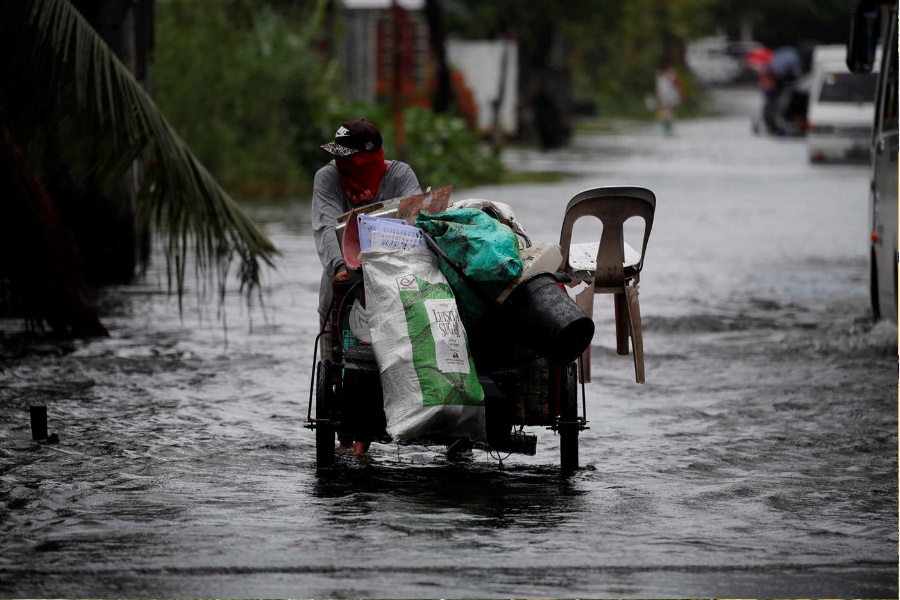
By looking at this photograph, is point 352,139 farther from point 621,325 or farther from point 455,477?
point 621,325

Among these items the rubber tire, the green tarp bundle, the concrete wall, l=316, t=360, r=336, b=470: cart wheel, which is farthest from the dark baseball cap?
the concrete wall

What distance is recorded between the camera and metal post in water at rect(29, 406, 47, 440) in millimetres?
8555

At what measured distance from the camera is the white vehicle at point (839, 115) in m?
33.6

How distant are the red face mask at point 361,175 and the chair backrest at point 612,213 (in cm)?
91

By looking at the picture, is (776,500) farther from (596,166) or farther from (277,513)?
(596,166)

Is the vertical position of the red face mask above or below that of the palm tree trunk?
above

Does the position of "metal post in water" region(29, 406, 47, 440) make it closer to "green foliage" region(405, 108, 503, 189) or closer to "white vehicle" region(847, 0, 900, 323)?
"white vehicle" region(847, 0, 900, 323)

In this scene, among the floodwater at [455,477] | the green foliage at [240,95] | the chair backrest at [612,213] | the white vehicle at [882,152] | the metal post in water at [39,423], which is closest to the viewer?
the floodwater at [455,477]

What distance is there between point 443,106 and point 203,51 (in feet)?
41.8

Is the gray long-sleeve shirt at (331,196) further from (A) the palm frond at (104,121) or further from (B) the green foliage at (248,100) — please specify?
(B) the green foliage at (248,100)

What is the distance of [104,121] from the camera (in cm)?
1150

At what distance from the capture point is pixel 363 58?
41812 mm

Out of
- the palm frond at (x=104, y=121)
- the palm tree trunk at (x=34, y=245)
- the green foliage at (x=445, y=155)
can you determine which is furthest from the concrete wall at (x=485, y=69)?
the palm frond at (x=104, y=121)

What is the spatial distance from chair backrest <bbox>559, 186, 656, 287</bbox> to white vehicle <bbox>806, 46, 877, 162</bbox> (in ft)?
83.8
